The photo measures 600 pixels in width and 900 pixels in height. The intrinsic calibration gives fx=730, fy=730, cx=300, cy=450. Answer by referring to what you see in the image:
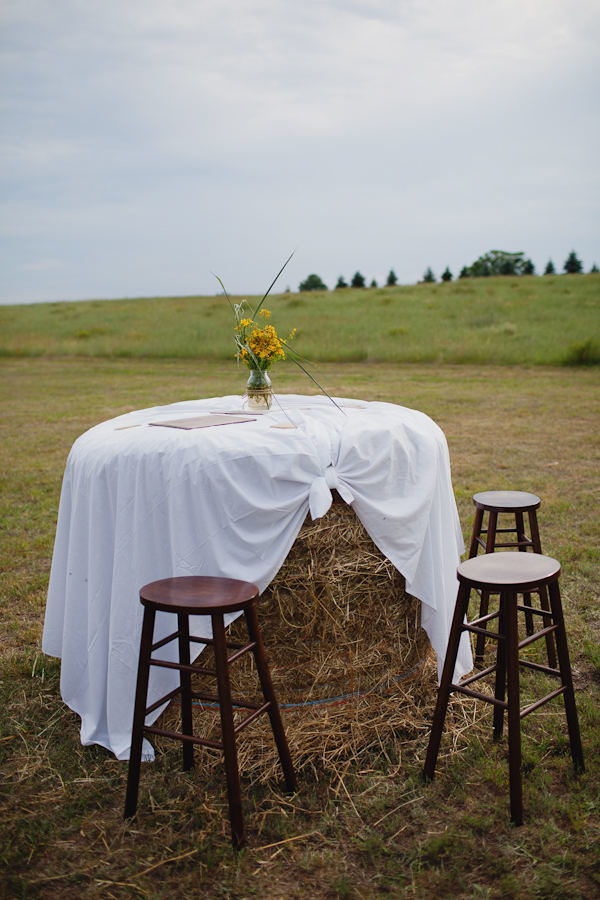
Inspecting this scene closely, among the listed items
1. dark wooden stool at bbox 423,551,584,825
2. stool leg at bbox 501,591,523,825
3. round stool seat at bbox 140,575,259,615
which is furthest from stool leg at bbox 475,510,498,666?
round stool seat at bbox 140,575,259,615

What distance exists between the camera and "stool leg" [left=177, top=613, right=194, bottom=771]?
2711 millimetres

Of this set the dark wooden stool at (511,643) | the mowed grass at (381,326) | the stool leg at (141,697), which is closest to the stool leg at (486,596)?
the dark wooden stool at (511,643)

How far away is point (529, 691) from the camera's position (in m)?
3.37

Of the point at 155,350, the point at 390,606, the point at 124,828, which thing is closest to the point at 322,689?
the point at 390,606

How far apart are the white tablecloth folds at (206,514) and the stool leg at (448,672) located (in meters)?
0.33

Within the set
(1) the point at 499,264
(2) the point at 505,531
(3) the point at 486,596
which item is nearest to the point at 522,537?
(2) the point at 505,531

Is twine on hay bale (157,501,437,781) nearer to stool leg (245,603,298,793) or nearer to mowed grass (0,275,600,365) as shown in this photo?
stool leg (245,603,298,793)

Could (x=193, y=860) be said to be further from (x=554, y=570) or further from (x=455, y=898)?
(x=554, y=570)

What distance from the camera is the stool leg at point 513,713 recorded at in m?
2.45

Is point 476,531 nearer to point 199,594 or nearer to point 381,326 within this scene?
point 199,594

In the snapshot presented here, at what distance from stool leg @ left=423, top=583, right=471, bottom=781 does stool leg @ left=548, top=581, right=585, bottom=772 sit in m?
0.34

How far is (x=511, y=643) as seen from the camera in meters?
2.48

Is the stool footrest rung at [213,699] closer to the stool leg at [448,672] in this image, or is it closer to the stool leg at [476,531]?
the stool leg at [448,672]

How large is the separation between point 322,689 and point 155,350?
2046 cm
